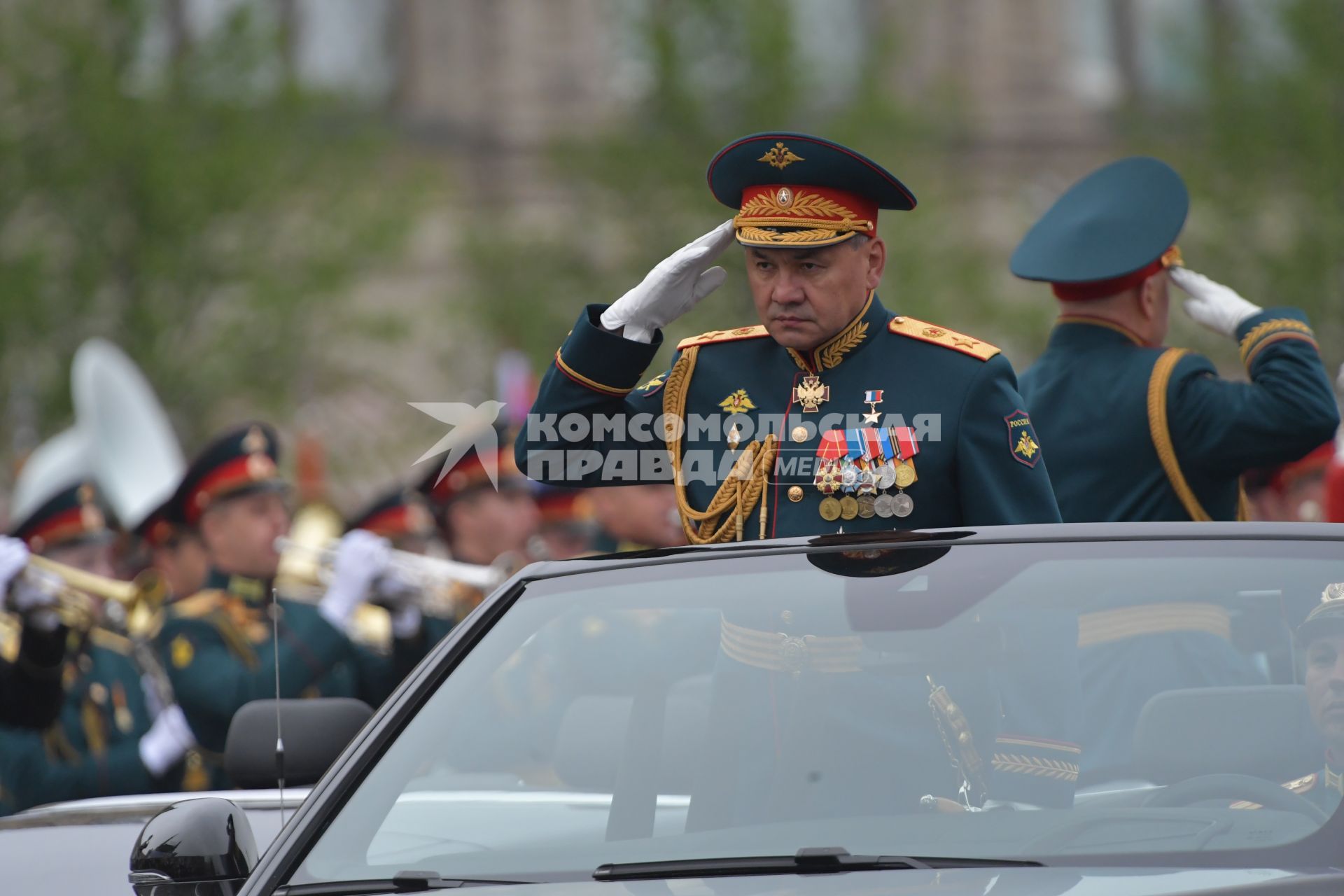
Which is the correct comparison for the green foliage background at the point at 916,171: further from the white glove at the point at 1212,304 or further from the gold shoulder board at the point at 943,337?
the gold shoulder board at the point at 943,337

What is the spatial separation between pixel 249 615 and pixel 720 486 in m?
4.12

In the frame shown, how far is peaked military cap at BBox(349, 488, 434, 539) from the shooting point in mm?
10641

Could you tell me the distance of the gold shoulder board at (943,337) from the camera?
4070mm

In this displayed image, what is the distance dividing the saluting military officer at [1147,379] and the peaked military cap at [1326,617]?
1930mm

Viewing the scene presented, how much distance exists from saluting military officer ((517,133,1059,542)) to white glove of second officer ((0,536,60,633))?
3961mm

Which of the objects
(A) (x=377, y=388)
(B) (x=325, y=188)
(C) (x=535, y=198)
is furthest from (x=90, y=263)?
(C) (x=535, y=198)

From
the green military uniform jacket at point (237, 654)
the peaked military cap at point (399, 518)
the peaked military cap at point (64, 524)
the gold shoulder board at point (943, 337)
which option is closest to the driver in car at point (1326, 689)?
the gold shoulder board at point (943, 337)

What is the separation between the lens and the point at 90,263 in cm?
1902

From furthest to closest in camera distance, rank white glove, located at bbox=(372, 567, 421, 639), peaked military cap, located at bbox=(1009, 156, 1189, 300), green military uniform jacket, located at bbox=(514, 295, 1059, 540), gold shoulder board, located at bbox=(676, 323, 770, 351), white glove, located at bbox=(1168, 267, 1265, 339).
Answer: white glove, located at bbox=(372, 567, 421, 639) → peaked military cap, located at bbox=(1009, 156, 1189, 300) → white glove, located at bbox=(1168, 267, 1265, 339) → gold shoulder board, located at bbox=(676, 323, 770, 351) → green military uniform jacket, located at bbox=(514, 295, 1059, 540)

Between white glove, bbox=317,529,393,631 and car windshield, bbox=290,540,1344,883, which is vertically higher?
car windshield, bbox=290,540,1344,883

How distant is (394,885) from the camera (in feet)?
9.50

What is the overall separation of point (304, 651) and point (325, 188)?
12.9 meters

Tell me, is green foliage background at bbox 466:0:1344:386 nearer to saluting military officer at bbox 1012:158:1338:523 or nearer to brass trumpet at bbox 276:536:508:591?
brass trumpet at bbox 276:536:508:591

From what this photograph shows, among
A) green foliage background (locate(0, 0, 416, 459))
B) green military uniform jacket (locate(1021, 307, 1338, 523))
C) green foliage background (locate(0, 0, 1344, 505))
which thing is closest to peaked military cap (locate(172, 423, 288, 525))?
green military uniform jacket (locate(1021, 307, 1338, 523))
